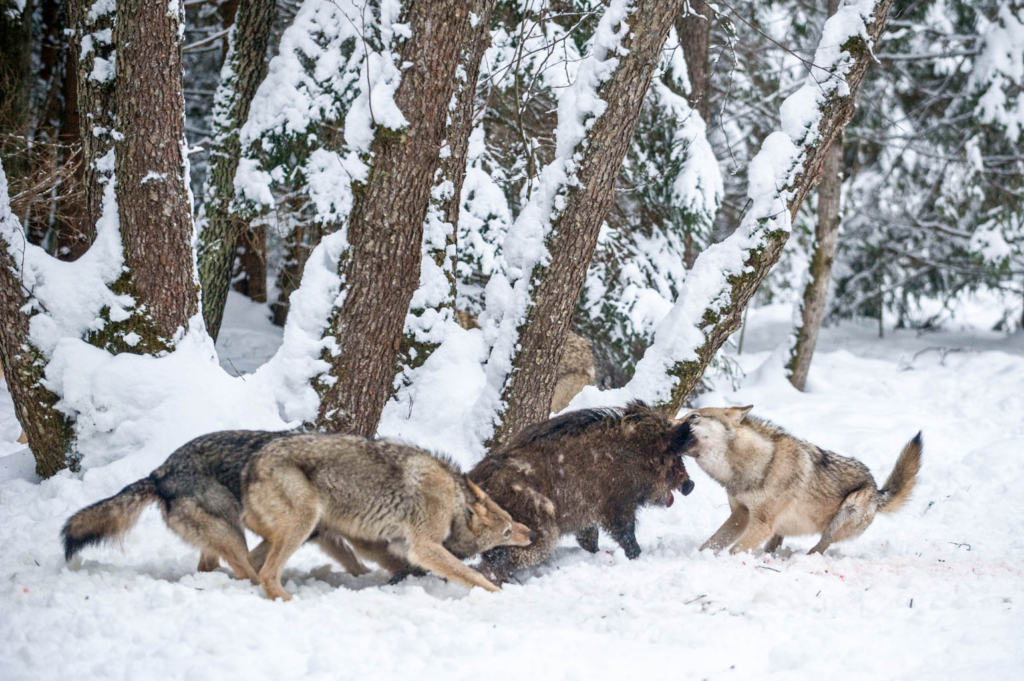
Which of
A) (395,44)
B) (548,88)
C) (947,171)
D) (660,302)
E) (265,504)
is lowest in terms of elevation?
(265,504)

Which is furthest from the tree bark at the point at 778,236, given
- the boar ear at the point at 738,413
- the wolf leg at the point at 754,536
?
the wolf leg at the point at 754,536

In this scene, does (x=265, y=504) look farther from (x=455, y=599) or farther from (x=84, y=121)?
(x=84, y=121)

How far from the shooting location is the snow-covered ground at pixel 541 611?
3.63 metres

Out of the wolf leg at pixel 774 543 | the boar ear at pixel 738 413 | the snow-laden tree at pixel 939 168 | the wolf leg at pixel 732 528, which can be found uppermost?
the snow-laden tree at pixel 939 168

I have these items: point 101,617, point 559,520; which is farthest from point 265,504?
point 559,520

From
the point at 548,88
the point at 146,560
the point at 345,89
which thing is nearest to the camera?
the point at 146,560

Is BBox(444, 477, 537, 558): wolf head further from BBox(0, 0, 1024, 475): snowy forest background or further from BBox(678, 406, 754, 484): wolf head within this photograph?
BBox(0, 0, 1024, 475): snowy forest background

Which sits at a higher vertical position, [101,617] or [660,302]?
[660,302]

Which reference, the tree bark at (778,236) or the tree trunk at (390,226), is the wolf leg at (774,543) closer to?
the tree bark at (778,236)

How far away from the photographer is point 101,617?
3.81 metres

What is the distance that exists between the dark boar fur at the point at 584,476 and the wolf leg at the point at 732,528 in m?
0.55

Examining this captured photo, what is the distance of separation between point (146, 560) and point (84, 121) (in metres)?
3.71

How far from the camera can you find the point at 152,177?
6.63 metres

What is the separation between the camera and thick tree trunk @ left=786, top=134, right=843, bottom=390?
1427 cm
